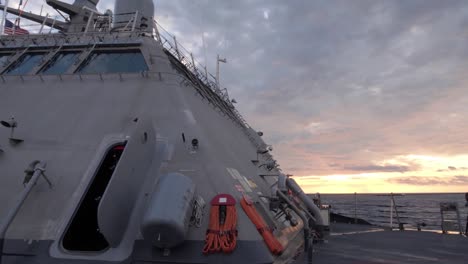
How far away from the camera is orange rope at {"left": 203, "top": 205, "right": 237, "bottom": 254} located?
5.86 m

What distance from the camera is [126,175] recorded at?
6176 mm

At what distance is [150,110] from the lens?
8633mm

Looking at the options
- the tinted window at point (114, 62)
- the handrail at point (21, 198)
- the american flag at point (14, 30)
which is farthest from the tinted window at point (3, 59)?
the handrail at point (21, 198)

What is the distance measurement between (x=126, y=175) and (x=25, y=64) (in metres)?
7.17

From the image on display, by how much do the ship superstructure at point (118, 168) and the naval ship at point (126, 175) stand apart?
25mm

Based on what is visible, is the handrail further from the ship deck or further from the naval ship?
the ship deck

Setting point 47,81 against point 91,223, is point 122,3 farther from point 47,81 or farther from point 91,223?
point 91,223

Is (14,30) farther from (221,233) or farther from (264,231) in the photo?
(264,231)

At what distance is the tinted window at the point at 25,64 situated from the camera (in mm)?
10596

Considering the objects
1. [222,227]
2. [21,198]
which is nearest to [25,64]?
[21,198]

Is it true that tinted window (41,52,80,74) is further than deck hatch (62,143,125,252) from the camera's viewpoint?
Yes

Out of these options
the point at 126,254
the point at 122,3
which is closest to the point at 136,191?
the point at 126,254

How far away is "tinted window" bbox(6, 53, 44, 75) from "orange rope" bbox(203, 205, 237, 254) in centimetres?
796

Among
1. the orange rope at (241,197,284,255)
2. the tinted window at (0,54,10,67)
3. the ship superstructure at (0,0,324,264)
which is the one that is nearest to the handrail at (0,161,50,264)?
the ship superstructure at (0,0,324,264)
